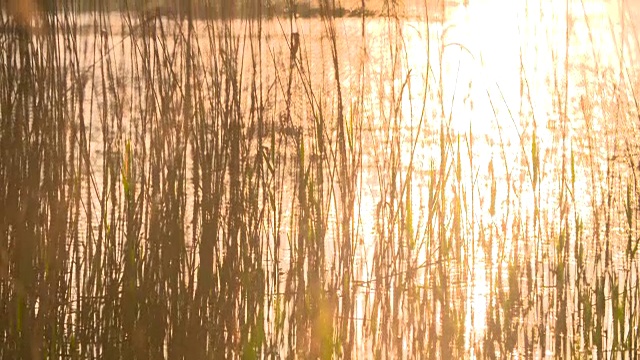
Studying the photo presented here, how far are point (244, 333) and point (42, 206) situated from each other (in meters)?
0.43

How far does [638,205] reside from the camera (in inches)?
91.8

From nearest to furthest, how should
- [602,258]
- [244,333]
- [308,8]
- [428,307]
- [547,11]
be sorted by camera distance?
[244,333] < [428,307] < [308,8] < [602,258] < [547,11]

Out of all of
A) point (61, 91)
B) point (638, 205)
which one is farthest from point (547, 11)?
point (61, 91)

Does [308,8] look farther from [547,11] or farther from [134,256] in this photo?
[547,11]

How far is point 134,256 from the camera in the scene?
1.83m

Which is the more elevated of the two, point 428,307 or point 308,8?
point 308,8

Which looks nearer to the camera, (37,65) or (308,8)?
(37,65)

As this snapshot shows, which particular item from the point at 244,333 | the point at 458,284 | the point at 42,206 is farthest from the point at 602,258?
the point at 42,206

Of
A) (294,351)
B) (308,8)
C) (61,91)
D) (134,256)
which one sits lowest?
(294,351)

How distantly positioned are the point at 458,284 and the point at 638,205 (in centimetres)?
54

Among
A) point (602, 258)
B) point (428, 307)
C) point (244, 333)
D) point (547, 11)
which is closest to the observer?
point (244, 333)

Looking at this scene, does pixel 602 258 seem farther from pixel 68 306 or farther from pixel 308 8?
pixel 68 306

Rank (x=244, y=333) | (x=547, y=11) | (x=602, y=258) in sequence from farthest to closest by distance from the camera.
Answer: (x=547, y=11) → (x=602, y=258) → (x=244, y=333)

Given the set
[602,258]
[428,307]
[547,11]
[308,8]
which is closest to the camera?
[428,307]
